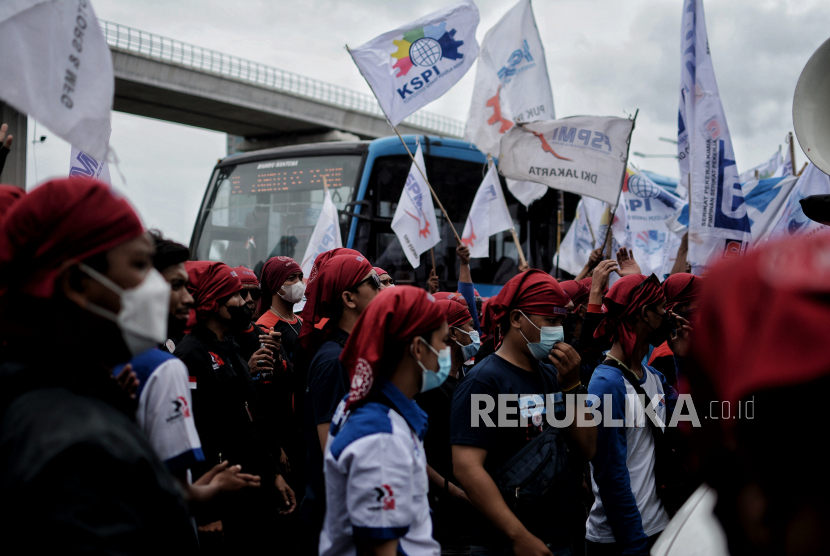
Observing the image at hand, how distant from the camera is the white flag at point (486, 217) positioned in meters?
8.28

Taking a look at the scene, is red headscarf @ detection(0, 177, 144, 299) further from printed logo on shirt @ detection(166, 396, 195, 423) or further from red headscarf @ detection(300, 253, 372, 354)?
red headscarf @ detection(300, 253, 372, 354)

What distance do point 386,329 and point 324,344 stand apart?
1078mm

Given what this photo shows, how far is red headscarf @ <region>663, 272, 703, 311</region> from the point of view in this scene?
4.30 metres

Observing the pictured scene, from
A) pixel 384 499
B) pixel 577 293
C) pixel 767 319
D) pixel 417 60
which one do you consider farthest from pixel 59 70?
pixel 417 60

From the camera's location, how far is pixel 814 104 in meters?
3.61

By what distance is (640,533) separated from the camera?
3109mm

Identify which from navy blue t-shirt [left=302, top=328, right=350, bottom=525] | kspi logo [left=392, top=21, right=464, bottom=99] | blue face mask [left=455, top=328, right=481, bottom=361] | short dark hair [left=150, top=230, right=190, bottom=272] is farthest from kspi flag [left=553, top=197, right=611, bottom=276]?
short dark hair [left=150, top=230, right=190, bottom=272]

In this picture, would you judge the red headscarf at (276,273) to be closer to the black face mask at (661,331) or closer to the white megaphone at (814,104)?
the black face mask at (661,331)

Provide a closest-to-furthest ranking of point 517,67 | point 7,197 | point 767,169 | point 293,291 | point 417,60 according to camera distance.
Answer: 1. point 7,197
2. point 293,291
3. point 417,60
4. point 517,67
5. point 767,169

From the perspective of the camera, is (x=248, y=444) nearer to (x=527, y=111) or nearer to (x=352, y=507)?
(x=352, y=507)

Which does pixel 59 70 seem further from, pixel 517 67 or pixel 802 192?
pixel 517 67

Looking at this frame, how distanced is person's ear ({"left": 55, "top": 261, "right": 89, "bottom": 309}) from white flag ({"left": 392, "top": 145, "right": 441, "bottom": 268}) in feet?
19.9

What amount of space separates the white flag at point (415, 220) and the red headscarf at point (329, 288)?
3.95 m

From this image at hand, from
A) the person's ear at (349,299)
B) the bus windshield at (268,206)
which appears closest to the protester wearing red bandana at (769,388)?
the person's ear at (349,299)
